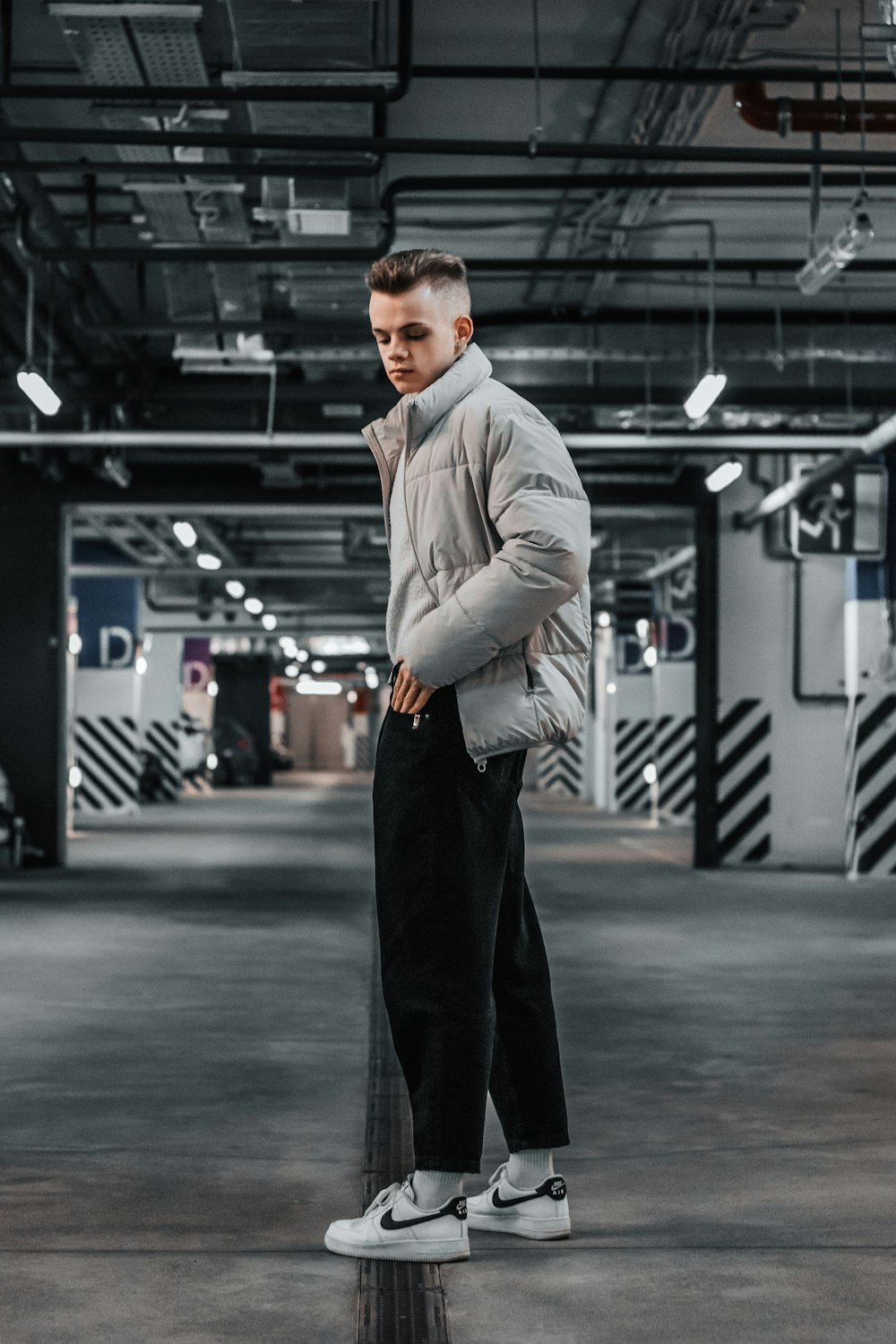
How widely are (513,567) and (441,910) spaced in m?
0.58

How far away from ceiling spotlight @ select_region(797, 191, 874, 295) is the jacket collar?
161 inches

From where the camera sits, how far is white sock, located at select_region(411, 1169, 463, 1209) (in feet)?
9.05

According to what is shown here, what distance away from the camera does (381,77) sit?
550cm

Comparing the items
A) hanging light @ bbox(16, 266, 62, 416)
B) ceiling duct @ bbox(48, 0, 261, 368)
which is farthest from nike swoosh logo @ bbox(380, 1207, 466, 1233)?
hanging light @ bbox(16, 266, 62, 416)

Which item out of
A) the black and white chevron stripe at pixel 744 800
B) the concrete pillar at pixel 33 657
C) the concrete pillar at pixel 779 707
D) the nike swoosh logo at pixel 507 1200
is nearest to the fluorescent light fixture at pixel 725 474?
the concrete pillar at pixel 779 707

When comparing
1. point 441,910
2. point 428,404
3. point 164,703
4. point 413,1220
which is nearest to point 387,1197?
point 413,1220

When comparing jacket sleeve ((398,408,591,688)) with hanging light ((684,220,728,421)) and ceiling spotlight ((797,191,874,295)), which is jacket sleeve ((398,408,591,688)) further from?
hanging light ((684,220,728,421))

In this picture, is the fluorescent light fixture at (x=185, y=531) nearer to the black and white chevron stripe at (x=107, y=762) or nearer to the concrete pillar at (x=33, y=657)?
the concrete pillar at (x=33, y=657)

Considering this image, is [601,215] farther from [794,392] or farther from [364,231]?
[794,392]

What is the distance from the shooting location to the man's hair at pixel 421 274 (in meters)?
2.79

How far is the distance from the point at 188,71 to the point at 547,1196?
4167mm

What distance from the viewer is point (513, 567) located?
2633mm

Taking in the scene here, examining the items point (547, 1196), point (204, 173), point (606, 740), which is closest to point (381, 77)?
point (204, 173)

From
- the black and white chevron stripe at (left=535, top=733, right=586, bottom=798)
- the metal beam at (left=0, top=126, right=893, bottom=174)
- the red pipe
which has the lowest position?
the black and white chevron stripe at (left=535, top=733, right=586, bottom=798)
